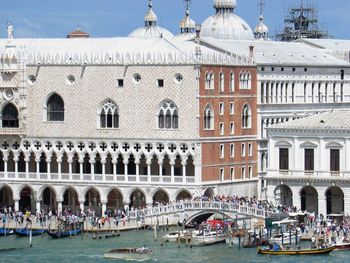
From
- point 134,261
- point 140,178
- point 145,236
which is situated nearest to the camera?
point 134,261

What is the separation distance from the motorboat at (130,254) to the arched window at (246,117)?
16.5 meters

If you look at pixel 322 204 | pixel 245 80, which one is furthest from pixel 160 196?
pixel 322 204

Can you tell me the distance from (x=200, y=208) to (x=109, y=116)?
8.64 meters

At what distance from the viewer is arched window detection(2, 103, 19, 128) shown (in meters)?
99.1

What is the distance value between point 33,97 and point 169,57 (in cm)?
810

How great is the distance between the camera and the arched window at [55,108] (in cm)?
9812

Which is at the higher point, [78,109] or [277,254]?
[78,109]

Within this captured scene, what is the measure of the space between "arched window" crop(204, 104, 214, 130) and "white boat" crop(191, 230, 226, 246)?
30.5ft

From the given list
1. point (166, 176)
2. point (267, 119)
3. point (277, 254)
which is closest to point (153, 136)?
point (166, 176)

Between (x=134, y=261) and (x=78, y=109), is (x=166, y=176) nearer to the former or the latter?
(x=78, y=109)

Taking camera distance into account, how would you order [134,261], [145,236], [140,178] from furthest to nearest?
[140,178]
[145,236]
[134,261]

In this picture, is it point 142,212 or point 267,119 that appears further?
point 267,119

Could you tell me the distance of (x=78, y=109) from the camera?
97.2 meters

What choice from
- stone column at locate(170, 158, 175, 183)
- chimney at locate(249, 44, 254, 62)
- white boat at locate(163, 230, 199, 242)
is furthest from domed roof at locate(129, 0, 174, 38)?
white boat at locate(163, 230, 199, 242)
